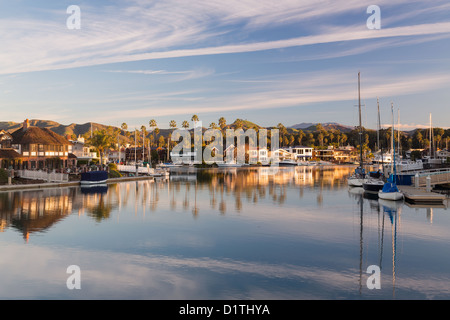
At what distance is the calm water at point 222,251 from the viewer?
632 inches

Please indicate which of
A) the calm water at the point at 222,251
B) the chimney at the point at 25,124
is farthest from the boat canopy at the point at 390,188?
the chimney at the point at 25,124

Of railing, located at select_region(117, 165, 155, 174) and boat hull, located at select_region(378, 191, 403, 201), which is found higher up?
railing, located at select_region(117, 165, 155, 174)

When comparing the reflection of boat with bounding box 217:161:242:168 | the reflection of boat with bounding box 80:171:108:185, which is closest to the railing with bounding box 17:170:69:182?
the reflection of boat with bounding box 80:171:108:185

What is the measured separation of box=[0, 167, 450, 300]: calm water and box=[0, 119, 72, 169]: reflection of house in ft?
94.8

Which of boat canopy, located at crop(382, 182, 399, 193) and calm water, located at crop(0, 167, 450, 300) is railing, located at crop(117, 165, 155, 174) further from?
boat canopy, located at crop(382, 182, 399, 193)

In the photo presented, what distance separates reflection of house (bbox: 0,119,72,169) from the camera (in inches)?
2653

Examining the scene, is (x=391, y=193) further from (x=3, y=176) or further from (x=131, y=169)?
(x=131, y=169)

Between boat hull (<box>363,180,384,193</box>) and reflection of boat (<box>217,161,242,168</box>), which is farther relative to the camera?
reflection of boat (<box>217,161,242,168</box>)

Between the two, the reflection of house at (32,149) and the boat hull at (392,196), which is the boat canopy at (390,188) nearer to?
the boat hull at (392,196)

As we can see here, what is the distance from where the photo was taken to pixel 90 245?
24.0 metres

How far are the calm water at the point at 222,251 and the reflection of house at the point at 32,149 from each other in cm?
2888

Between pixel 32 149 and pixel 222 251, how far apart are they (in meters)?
60.4
